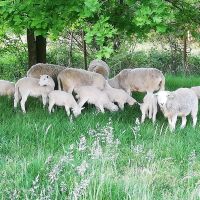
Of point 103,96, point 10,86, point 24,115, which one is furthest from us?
point 10,86

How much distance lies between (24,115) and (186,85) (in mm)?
6936

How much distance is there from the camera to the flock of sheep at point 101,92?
30.2ft

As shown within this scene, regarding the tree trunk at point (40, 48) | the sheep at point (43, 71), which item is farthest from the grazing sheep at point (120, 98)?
the tree trunk at point (40, 48)

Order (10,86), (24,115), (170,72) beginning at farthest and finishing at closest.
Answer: (170,72)
(10,86)
(24,115)

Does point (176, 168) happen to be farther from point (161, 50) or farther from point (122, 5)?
point (161, 50)

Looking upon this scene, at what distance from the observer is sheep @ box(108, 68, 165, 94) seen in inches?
474

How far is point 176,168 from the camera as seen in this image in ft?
21.4

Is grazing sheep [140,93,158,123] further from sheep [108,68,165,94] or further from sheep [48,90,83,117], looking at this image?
sheep [108,68,165,94]

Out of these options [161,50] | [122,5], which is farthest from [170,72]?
[122,5]

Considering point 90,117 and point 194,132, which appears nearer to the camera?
point 194,132

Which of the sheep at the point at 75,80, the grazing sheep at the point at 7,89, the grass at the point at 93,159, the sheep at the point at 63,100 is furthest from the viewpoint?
the grazing sheep at the point at 7,89

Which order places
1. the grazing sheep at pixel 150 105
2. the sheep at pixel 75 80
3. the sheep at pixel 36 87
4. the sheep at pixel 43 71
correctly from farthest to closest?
the sheep at pixel 43 71, the sheep at pixel 75 80, the sheep at pixel 36 87, the grazing sheep at pixel 150 105

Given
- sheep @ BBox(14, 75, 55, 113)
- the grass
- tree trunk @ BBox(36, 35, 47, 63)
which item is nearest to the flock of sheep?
sheep @ BBox(14, 75, 55, 113)

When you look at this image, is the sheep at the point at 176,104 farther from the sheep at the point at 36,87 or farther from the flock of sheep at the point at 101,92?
the sheep at the point at 36,87
